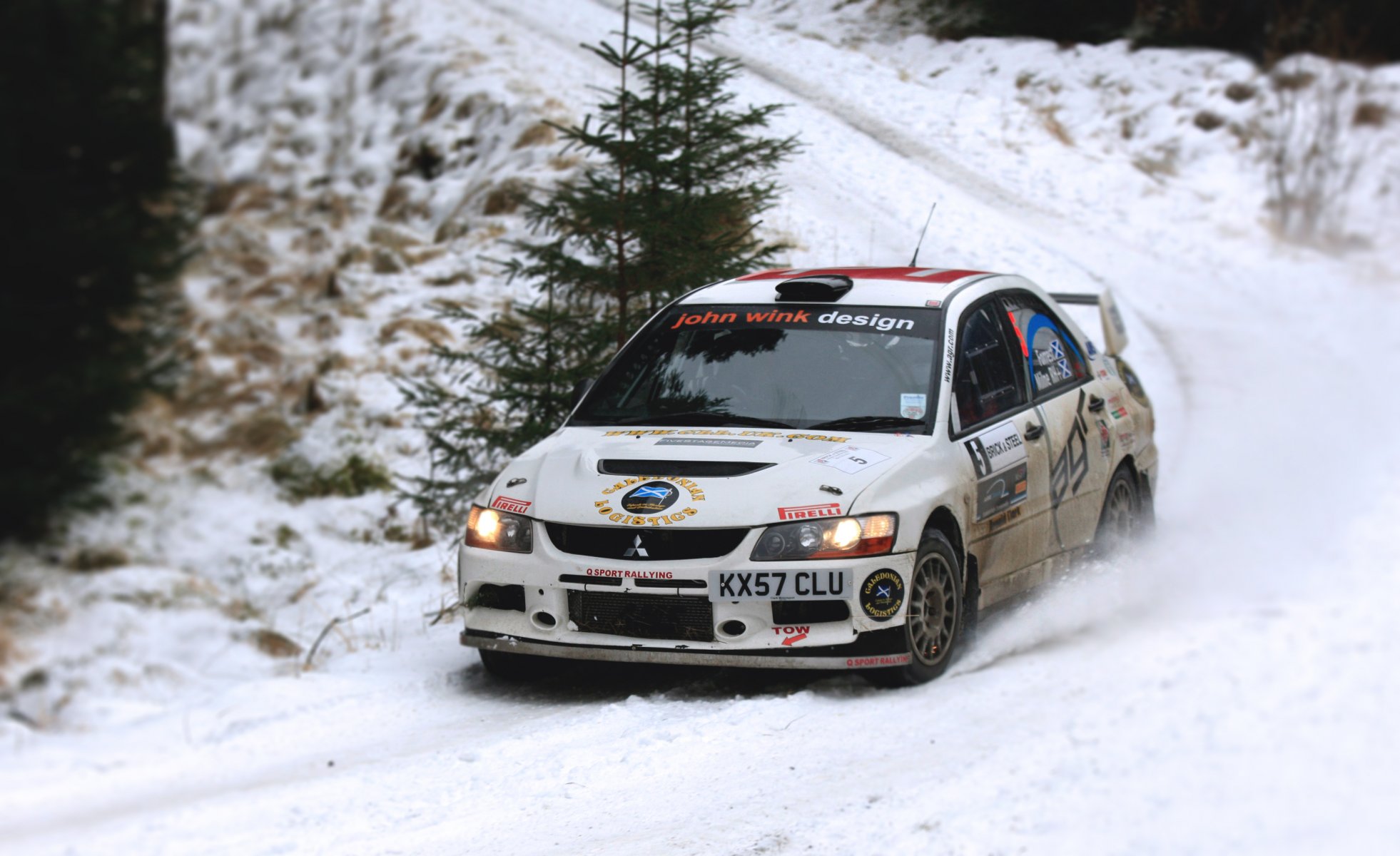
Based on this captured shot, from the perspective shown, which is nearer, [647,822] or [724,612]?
[647,822]

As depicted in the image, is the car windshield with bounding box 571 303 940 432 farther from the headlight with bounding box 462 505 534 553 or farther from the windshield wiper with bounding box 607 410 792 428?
the headlight with bounding box 462 505 534 553

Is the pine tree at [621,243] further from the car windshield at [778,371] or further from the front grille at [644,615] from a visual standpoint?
the front grille at [644,615]

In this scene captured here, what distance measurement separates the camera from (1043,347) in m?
6.94

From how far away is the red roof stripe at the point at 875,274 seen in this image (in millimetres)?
6703

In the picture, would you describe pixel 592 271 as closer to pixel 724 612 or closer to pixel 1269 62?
pixel 724 612

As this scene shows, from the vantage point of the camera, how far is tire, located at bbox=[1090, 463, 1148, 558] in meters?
6.89

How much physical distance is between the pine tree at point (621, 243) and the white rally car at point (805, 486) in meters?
1.85

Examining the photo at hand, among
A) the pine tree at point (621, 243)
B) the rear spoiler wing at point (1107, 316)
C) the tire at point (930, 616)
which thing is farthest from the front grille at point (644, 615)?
the rear spoiler wing at point (1107, 316)

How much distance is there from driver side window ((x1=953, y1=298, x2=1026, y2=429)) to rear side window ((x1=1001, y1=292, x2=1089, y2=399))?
0.54 ft

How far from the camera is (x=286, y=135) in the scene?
503 inches

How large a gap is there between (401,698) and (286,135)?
8.50 m

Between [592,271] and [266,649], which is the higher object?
[592,271]

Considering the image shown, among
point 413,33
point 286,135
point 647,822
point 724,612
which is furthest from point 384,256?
point 647,822

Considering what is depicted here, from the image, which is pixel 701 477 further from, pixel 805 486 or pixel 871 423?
pixel 871 423
